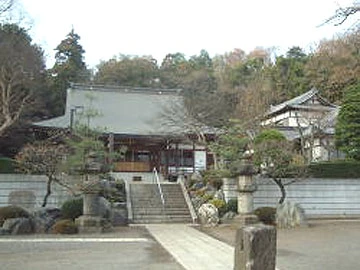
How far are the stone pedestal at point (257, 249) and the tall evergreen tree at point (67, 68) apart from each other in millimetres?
40996

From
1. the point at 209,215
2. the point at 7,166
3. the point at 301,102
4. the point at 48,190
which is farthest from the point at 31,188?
the point at 301,102

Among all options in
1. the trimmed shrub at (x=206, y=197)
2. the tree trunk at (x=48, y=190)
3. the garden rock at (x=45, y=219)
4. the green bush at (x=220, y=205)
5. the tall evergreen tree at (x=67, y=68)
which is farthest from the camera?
the tall evergreen tree at (x=67, y=68)

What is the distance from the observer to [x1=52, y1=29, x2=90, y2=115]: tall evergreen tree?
48.2 m

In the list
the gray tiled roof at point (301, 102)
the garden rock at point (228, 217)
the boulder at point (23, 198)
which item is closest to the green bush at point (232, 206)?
the garden rock at point (228, 217)

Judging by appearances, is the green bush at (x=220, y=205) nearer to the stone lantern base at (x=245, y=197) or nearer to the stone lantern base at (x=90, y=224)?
the stone lantern base at (x=245, y=197)

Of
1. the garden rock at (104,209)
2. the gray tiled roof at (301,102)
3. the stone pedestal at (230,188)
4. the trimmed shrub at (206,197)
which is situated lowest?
the garden rock at (104,209)

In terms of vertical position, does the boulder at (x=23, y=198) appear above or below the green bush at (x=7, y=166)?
below

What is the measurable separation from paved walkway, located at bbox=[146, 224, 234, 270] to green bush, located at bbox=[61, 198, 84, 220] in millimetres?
2974

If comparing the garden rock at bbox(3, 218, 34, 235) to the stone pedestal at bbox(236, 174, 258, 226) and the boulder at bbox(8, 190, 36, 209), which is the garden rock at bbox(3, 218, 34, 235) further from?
the stone pedestal at bbox(236, 174, 258, 226)

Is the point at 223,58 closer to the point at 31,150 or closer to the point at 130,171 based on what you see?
the point at 130,171

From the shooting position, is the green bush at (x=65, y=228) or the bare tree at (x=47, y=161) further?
the bare tree at (x=47, y=161)

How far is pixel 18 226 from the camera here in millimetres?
17891

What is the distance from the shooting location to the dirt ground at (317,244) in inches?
420

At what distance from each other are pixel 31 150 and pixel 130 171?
18152 mm
